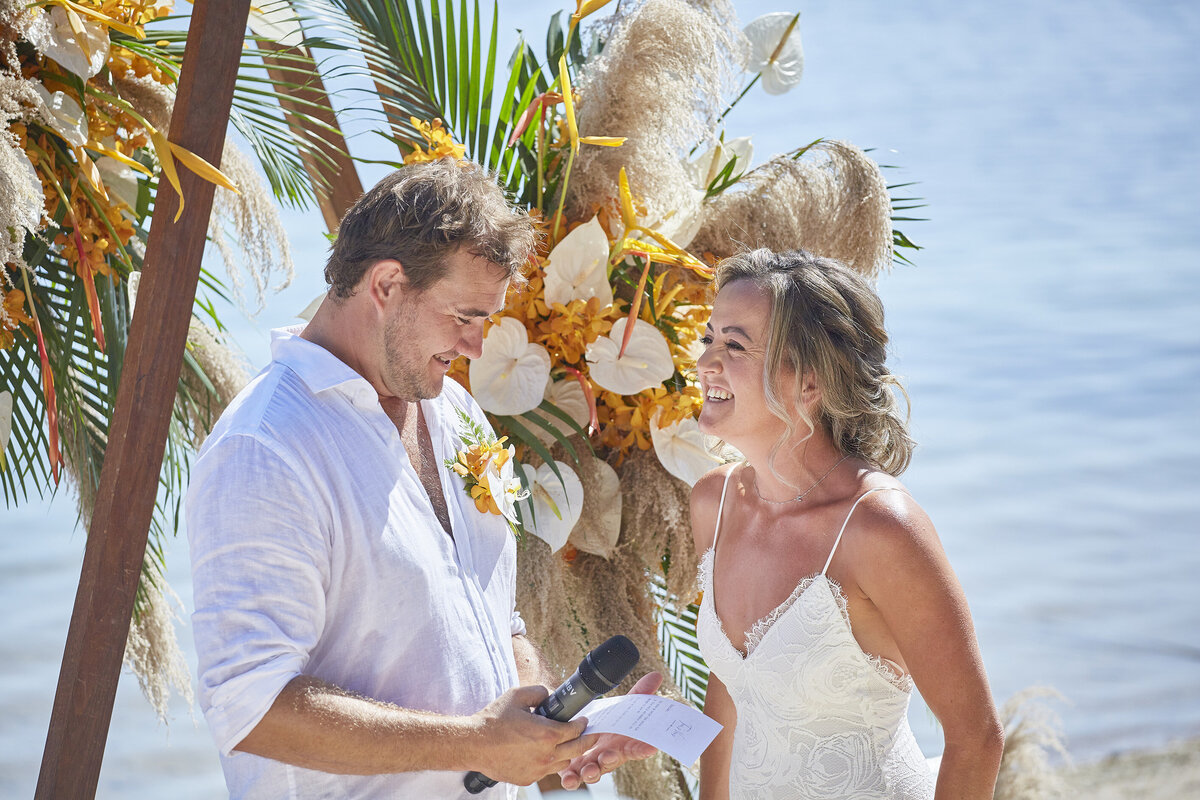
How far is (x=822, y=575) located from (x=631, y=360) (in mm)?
541

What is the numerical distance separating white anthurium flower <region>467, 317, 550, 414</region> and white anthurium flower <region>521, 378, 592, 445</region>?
0.06 metres

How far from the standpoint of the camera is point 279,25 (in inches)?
85.0

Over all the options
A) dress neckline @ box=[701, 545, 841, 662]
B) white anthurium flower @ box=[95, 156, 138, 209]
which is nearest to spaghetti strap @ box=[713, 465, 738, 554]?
→ dress neckline @ box=[701, 545, 841, 662]

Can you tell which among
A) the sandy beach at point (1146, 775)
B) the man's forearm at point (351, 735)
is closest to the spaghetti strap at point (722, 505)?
the man's forearm at point (351, 735)

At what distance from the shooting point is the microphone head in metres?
1.36

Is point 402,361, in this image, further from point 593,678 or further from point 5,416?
point 5,416

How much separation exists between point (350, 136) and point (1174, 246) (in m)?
7.05

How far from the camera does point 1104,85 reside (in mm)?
7469

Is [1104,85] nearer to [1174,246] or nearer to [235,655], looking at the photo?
[1174,246]

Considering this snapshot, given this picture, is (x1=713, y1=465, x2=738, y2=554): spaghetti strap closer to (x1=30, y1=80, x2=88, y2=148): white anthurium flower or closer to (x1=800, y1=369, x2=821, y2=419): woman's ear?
(x1=800, y1=369, x2=821, y2=419): woman's ear

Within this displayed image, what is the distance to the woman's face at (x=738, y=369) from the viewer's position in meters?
1.84

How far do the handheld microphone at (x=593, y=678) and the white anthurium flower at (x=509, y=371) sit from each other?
2.23ft

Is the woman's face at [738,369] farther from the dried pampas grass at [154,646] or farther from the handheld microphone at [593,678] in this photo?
the dried pampas grass at [154,646]

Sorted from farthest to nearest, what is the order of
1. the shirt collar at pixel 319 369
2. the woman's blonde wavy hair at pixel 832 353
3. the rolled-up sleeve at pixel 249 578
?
the woman's blonde wavy hair at pixel 832 353, the shirt collar at pixel 319 369, the rolled-up sleeve at pixel 249 578
